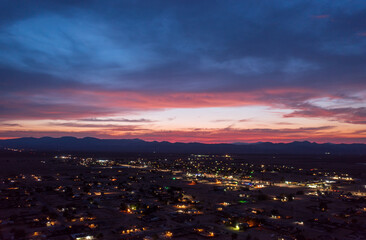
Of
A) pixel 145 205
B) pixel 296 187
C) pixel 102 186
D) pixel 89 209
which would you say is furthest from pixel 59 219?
pixel 296 187

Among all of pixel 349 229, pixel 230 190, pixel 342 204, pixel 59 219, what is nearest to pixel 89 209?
pixel 59 219

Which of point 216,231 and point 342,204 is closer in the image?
point 216,231

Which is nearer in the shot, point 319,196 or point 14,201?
point 14,201

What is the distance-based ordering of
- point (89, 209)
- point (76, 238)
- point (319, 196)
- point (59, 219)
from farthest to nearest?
1. point (319, 196)
2. point (89, 209)
3. point (59, 219)
4. point (76, 238)

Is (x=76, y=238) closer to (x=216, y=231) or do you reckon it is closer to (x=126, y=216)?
(x=126, y=216)

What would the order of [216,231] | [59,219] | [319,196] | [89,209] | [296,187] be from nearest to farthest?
[216,231] < [59,219] < [89,209] < [319,196] < [296,187]

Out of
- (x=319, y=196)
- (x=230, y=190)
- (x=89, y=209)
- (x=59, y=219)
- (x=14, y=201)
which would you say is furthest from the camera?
(x=230, y=190)

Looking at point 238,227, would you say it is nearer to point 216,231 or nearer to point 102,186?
point 216,231

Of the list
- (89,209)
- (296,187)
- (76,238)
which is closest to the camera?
(76,238)
